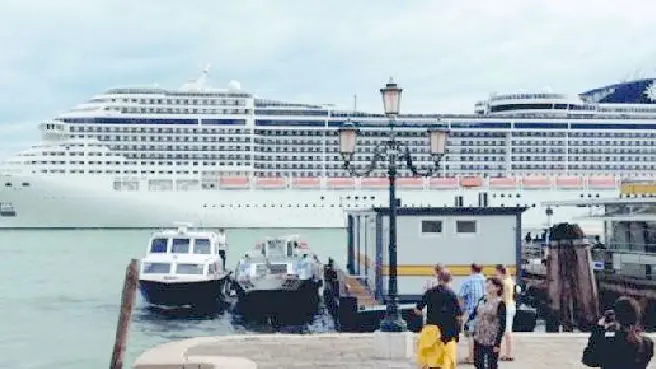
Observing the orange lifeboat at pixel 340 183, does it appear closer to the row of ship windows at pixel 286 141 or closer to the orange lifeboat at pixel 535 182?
the row of ship windows at pixel 286 141

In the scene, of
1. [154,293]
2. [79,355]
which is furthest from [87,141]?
[79,355]

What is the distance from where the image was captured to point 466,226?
62.4ft

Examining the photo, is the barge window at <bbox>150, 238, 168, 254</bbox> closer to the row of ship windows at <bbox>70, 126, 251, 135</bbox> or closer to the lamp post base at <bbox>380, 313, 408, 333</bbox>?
the lamp post base at <bbox>380, 313, 408, 333</bbox>

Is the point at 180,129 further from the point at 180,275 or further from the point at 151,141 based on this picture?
the point at 180,275

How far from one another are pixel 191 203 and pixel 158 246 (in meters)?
42.9

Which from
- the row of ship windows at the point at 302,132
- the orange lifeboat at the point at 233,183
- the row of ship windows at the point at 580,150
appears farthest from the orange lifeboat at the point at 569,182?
the orange lifeboat at the point at 233,183

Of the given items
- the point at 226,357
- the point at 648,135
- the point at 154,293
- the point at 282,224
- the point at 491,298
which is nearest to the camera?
the point at 491,298

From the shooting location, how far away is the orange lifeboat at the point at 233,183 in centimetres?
7050

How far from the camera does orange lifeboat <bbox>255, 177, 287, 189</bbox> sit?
230ft

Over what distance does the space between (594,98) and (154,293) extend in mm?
68482

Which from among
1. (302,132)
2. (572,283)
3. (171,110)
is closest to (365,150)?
(302,132)

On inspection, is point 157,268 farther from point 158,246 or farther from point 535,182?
point 535,182

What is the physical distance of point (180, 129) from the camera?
236 feet

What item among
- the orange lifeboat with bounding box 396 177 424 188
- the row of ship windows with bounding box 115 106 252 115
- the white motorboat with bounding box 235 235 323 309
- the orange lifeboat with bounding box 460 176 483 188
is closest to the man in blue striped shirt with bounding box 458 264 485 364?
the white motorboat with bounding box 235 235 323 309
